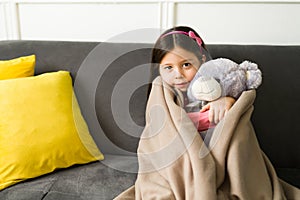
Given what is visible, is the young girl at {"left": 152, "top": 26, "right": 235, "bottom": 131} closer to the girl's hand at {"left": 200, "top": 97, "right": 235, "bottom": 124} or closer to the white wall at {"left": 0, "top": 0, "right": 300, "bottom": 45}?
the girl's hand at {"left": 200, "top": 97, "right": 235, "bottom": 124}

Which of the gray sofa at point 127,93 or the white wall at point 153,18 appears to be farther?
the white wall at point 153,18

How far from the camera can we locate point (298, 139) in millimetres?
1333

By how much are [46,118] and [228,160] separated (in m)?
0.66

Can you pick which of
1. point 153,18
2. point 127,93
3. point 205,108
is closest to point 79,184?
point 127,93

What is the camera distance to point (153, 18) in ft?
5.49

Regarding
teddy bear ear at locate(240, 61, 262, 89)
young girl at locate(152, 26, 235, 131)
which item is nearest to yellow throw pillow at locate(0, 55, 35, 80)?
young girl at locate(152, 26, 235, 131)

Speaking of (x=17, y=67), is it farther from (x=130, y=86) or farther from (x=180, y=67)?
(x=180, y=67)

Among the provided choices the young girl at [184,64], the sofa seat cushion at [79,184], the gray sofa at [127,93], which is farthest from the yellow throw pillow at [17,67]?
the young girl at [184,64]

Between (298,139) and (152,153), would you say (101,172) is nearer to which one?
(152,153)

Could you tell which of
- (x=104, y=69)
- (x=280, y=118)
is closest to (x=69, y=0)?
(x=104, y=69)

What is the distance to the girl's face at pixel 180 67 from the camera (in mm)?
1089

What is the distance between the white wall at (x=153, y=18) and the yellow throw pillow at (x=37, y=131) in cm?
48

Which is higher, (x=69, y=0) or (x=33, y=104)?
(x=69, y=0)

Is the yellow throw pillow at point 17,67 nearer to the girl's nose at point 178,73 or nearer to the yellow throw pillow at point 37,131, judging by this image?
the yellow throw pillow at point 37,131
